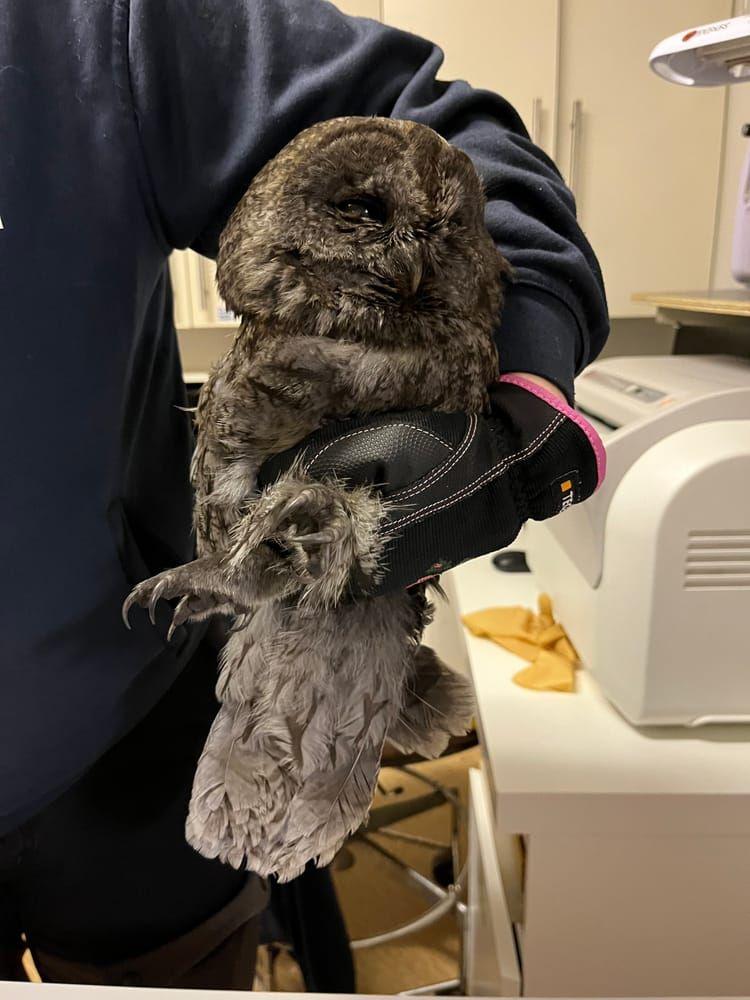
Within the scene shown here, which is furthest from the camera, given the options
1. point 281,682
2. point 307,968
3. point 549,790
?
point 307,968

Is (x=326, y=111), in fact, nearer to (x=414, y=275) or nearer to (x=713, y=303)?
(x=414, y=275)

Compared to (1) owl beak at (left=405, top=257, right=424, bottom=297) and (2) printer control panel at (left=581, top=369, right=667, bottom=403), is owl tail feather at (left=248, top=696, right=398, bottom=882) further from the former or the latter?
(2) printer control panel at (left=581, top=369, right=667, bottom=403)

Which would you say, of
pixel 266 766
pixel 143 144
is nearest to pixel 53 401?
pixel 143 144

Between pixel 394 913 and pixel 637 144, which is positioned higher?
pixel 637 144

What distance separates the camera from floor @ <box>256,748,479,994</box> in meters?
1.66

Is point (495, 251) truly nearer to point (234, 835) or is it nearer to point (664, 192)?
point (234, 835)

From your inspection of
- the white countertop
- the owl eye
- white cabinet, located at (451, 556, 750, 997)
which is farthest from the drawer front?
the owl eye

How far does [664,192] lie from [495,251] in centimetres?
186

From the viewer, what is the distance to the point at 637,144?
212 centimetres

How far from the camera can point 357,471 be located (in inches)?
21.0

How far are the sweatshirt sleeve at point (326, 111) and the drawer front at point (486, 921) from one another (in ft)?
3.05

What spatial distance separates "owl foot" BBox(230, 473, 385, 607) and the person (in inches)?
1.2

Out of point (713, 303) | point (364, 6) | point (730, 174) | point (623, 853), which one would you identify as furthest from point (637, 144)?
point (623, 853)

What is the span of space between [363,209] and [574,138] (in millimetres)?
1846
